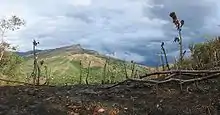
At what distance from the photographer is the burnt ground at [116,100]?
6848 mm

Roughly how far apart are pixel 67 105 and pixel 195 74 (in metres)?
2.43

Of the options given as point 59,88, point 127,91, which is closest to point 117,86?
point 127,91

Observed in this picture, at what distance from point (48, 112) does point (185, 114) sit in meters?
2.05

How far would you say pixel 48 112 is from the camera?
680 cm

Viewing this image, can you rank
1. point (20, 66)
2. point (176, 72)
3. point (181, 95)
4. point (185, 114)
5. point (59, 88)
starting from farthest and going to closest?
point (20, 66), point (59, 88), point (176, 72), point (181, 95), point (185, 114)

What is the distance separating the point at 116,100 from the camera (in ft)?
24.2

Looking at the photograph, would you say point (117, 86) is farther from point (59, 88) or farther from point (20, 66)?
Result: point (20, 66)

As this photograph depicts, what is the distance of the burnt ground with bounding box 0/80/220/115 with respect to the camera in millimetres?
6848

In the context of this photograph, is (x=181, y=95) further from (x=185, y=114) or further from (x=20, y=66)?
(x=20, y=66)

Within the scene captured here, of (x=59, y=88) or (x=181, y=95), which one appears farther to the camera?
(x=59, y=88)

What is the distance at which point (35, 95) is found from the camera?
25.5 ft

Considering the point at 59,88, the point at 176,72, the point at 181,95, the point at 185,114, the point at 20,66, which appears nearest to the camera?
the point at 185,114

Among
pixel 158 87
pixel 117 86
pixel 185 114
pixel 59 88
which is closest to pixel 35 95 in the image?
pixel 59 88

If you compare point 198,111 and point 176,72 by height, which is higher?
point 176,72
